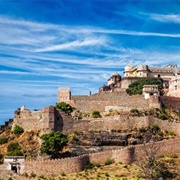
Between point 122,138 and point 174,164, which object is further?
point 122,138

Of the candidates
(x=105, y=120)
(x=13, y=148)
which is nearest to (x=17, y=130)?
(x=13, y=148)

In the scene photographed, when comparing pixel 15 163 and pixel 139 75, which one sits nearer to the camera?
pixel 15 163

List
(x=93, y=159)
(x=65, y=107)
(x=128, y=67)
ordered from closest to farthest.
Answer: (x=93, y=159) < (x=65, y=107) < (x=128, y=67)

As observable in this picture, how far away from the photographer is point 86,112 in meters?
78.8

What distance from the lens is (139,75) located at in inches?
3809

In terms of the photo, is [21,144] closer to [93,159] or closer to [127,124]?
[93,159]

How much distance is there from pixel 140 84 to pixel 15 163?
3575 cm

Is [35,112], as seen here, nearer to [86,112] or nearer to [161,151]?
[86,112]

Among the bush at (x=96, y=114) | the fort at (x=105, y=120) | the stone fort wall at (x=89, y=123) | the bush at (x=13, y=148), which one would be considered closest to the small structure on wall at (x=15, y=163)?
the fort at (x=105, y=120)

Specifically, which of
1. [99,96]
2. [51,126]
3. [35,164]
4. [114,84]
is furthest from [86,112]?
[35,164]

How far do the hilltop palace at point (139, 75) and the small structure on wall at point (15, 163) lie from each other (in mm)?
35754

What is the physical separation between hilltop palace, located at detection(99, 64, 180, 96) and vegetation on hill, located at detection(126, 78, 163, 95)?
1.48m

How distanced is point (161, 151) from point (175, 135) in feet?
27.3

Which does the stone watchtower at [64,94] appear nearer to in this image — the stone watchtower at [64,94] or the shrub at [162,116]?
the stone watchtower at [64,94]
